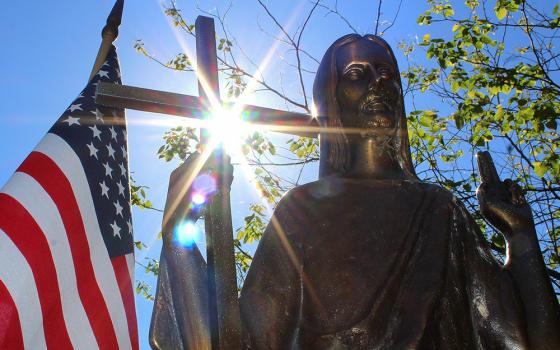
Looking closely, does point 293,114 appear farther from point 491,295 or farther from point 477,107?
point 477,107

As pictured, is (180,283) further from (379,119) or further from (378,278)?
(379,119)

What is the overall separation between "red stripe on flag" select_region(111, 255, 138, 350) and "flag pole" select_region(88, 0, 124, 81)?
1.55 meters

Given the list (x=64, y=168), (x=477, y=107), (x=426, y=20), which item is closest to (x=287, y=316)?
(x=64, y=168)

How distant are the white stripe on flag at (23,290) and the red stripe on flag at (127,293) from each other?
608 millimetres

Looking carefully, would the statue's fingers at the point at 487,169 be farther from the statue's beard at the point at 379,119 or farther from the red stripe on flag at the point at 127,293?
the red stripe on flag at the point at 127,293

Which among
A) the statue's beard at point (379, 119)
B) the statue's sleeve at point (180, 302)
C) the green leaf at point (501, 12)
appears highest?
the green leaf at point (501, 12)

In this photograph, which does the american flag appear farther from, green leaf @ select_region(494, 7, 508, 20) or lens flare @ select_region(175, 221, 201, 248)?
green leaf @ select_region(494, 7, 508, 20)

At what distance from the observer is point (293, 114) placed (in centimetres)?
291

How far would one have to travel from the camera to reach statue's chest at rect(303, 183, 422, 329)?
2434 mm

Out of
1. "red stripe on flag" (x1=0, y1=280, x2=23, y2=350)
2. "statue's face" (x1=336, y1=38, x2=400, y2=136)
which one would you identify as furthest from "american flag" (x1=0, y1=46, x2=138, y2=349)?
"statue's face" (x1=336, y1=38, x2=400, y2=136)

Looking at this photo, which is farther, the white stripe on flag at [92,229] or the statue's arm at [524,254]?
the white stripe on flag at [92,229]

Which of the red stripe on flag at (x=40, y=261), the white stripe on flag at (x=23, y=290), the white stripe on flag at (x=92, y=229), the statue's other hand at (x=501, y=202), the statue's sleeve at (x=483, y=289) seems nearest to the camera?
the statue's sleeve at (x=483, y=289)

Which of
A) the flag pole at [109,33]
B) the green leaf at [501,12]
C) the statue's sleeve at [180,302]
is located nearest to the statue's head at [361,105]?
the statue's sleeve at [180,302]

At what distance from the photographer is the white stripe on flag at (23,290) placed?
135 inches
